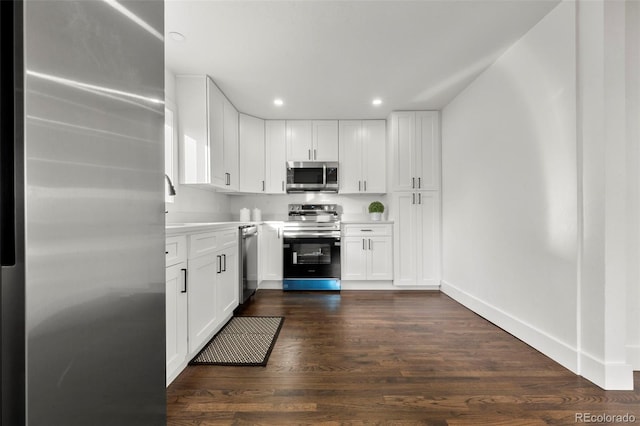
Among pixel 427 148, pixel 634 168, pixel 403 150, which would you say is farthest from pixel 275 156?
pixel 634 168

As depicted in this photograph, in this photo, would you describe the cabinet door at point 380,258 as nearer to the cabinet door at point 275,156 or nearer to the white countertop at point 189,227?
the cabinet door at point 275,156

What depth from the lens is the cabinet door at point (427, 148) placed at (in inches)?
159

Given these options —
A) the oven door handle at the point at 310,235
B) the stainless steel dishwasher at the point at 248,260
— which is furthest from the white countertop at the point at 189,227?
the oven door handle at the point at 310,235

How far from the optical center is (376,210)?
4.33 metres

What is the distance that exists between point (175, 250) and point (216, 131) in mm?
1874

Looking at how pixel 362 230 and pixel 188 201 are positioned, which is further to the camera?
pixel 362 230

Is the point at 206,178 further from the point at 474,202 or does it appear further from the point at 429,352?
the point at 474,202

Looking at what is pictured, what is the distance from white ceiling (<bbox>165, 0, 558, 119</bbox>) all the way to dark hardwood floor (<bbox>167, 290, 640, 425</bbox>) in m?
2.42

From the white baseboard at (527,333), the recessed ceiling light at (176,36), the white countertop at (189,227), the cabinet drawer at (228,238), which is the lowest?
the white baseboard at (527,333)

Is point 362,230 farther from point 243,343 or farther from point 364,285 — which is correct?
point 243,343

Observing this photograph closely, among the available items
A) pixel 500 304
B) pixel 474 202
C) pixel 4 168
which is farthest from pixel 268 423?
pixel 474 202

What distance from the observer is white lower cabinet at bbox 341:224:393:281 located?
4.10 metres

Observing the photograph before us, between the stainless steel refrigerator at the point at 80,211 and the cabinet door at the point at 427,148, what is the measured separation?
12.2 ft

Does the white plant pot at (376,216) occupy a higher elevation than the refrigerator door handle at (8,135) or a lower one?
lower
